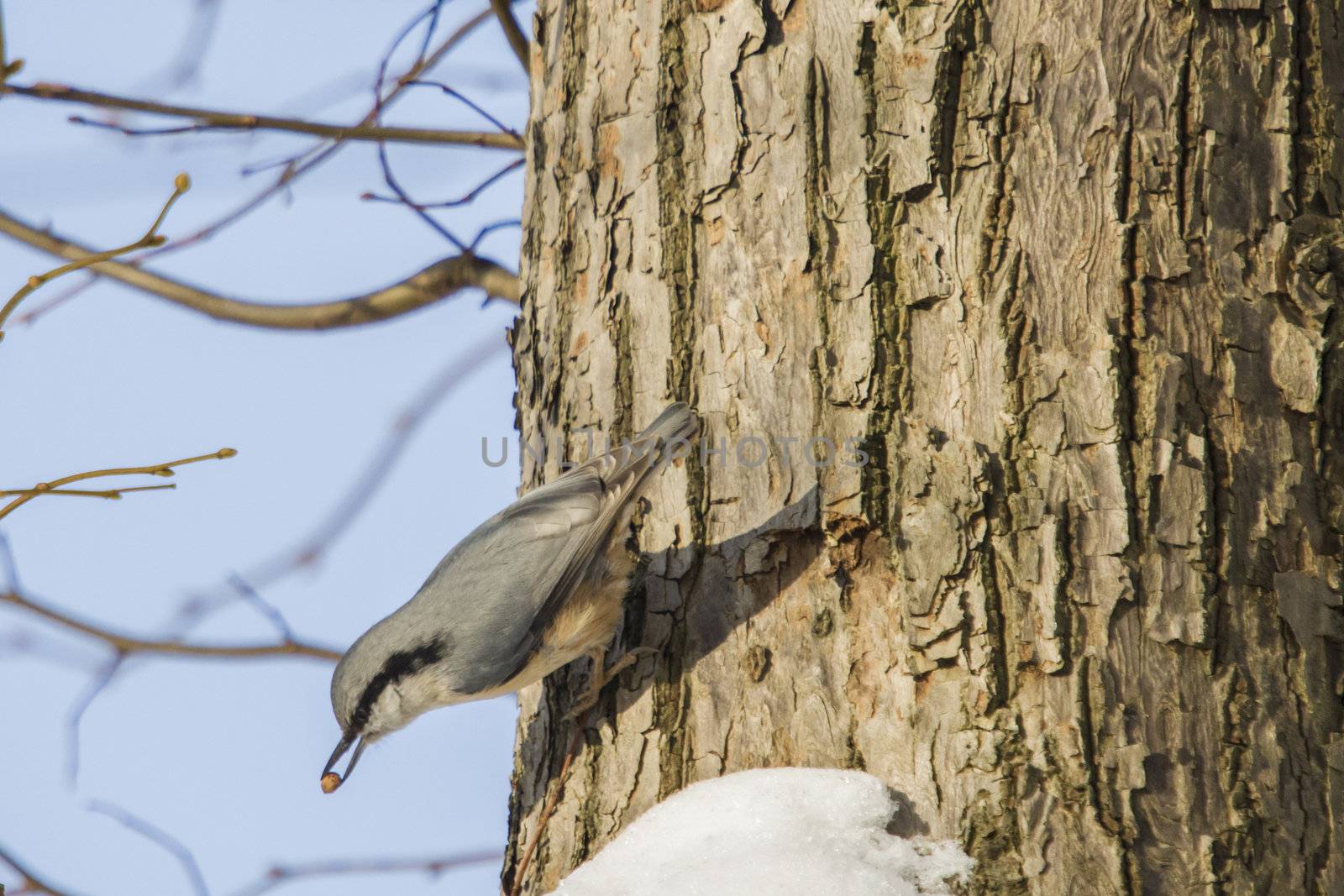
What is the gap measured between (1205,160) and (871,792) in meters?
0.98

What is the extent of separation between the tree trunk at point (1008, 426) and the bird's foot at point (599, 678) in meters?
0.02

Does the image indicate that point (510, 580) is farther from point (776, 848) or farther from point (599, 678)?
point (776, 848)

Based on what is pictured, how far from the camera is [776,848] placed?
1.44 m

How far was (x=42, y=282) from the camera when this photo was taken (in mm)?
1179

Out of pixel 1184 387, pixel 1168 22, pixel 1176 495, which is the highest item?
pixel 1168 22

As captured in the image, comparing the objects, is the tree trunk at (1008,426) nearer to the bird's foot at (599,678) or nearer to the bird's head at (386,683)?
the bird's foot at (599,678)

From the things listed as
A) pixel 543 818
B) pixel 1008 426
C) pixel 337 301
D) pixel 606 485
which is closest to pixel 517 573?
pixel 606 485

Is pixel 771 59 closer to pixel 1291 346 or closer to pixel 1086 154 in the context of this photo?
pixel 1086 154

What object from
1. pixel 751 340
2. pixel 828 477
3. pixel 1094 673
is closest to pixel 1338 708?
pixel 1094 673

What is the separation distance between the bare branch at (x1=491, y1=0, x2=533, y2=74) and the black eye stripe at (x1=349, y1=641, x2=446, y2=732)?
149 cm

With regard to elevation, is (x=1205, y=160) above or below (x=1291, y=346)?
above

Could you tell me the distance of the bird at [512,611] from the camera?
6.26ft

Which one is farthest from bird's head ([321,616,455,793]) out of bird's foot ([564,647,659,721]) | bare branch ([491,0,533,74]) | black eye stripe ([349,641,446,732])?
bare branch ([491,0,533,74])

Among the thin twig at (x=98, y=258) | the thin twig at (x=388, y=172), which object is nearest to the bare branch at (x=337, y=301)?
the thin twig at (x=388, y=172)
